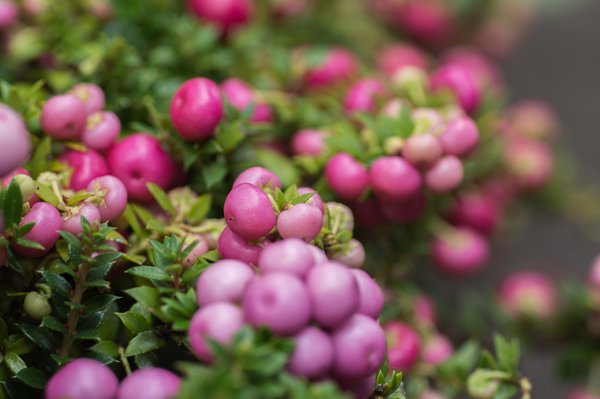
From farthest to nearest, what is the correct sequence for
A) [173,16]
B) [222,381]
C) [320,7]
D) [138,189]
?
1. [320,7]
2. [173,16]
3. [138,189]
4. [222,381]

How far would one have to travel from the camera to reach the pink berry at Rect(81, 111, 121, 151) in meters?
0.62

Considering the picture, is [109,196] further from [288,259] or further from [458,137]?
[458,137]

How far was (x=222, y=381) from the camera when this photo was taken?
1.28 feet

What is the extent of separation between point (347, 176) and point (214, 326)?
260 mm

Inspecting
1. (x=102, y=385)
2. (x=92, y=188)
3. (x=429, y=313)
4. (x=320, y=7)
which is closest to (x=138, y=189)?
(x=92, y=188)

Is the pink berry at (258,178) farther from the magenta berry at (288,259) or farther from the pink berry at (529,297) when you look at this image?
the pink berry at (529,297)

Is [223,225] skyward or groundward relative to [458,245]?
skyward

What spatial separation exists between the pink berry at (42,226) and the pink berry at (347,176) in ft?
0.84

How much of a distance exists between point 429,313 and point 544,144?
1.37ft

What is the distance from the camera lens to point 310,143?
0.73 m

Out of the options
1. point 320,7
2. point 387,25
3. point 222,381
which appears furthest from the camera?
point 387,25

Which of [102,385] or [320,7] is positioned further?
[320,7]

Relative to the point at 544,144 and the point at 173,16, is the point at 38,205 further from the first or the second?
the point at 544,144

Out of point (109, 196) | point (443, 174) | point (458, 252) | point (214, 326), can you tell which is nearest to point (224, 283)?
point (214, 326)
